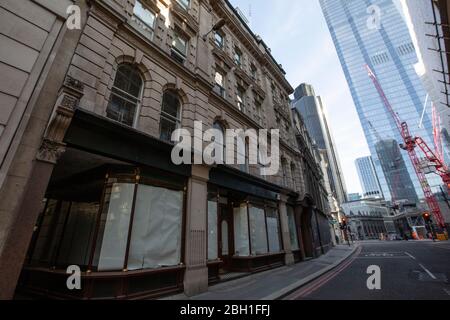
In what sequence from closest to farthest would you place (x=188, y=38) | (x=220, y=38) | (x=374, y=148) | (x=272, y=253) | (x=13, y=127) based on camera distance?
(x=13, y=127)
(x=188, y=38)
(x=272, y=253)
(x=220, y=38)
(x=374, y=148)

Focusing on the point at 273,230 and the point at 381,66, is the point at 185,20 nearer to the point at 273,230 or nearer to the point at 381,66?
the point at 273,230

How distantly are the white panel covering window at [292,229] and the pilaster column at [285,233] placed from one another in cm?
105

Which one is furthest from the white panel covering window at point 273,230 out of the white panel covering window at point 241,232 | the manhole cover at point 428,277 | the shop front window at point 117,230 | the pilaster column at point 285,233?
the shop front window at point 117,230

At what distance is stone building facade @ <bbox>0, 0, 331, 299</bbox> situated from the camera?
5039 millimetres

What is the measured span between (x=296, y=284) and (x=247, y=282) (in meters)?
2.12

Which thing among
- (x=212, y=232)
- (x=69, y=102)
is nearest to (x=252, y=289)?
(x=212, y=232)

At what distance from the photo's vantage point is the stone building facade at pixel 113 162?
5039mm

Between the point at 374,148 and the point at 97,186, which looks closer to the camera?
the point at 97,186

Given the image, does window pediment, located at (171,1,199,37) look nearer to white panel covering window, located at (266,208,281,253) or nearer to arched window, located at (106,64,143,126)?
arched window, located at (106,64,143,126)

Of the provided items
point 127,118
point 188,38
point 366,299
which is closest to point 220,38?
point 188,38

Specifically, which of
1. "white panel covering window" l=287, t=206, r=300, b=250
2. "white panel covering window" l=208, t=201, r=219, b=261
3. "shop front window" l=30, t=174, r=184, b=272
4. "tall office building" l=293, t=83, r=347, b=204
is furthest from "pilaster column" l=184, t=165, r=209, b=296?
"tall office building" l=293, t=83, r=347, b=204

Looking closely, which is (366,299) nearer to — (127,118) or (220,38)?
(127,118)

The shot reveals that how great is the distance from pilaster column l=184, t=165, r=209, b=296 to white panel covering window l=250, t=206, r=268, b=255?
4.04 m
